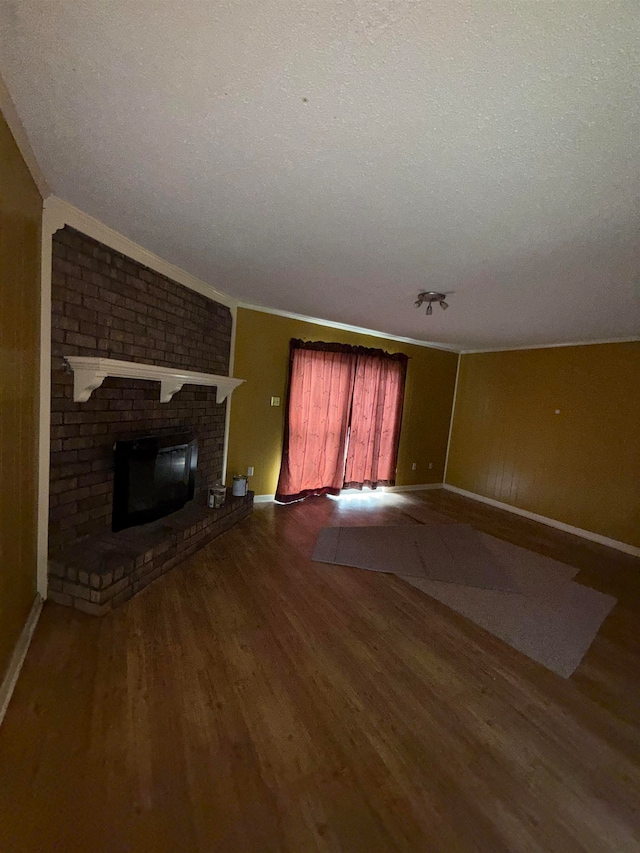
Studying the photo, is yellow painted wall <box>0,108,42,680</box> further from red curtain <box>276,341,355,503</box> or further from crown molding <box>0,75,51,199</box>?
red curtain <box>276,341,355,503</box>

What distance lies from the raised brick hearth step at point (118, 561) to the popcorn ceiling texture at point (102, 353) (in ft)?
0.45

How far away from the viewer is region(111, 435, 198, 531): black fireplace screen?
254cm

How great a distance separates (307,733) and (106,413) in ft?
7.28

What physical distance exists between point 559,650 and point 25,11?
11.5ft

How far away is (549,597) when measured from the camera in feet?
8.93

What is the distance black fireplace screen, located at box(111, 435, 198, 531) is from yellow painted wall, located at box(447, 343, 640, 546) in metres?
4.32

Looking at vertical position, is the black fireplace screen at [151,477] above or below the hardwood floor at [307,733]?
above

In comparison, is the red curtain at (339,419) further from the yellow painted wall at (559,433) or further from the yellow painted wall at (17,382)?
the yellow painted wall at (17,382)

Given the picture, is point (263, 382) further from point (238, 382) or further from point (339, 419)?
point (339, 419)

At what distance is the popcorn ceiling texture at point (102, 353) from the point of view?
6.85 feet

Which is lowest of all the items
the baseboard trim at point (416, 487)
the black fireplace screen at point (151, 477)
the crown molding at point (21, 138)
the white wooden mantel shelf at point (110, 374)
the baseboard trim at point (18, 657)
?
the baseboard trim at point (416, 487)

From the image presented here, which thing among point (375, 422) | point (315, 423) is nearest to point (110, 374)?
point (315, 423)

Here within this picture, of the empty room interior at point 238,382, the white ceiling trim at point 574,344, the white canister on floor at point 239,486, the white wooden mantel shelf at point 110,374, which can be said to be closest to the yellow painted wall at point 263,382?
the white canister on floor at point 239,486

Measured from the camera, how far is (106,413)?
2.43 m
